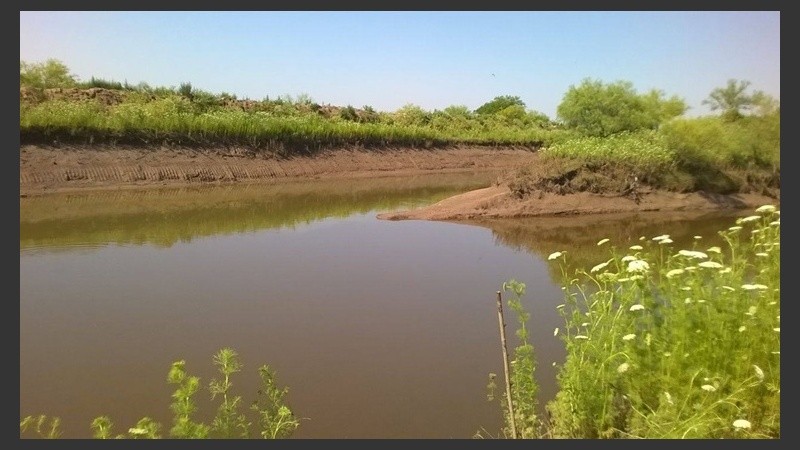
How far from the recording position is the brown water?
181 inches

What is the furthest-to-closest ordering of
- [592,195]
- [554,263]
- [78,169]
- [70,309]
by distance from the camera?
1. [78,169]
2. [592,195]
3. [554,263]
4. [70,309]

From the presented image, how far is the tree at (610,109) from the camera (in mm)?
17719

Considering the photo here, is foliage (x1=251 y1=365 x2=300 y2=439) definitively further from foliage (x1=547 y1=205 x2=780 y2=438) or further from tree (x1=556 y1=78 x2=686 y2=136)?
tree (x1=556 y1=78 x2=686 y2=136)

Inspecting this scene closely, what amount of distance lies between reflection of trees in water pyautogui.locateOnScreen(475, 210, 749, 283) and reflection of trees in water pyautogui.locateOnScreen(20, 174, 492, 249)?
17.5 ft

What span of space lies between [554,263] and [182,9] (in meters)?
7.56

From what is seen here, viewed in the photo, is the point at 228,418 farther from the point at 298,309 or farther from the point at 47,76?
the point at 47,76

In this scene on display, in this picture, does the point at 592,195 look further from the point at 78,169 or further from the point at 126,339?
the point at 78,169

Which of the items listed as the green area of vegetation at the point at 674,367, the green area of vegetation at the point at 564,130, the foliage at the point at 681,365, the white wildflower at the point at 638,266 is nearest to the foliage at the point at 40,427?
the green area of vegetation at the point at 674,367

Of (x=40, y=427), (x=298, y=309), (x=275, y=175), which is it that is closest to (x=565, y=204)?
(x=298, y=309)

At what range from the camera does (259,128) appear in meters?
23.1

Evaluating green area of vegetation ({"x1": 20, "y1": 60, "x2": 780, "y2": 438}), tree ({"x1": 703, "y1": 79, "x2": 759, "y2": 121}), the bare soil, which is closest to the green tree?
green area of vegetation ({"x1": 20, "y1": 60, "x2": 780, "y2": 438})

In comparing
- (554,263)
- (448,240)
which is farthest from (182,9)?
(448,240)

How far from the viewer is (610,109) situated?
18406 millimetres

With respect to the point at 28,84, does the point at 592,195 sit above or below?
below
